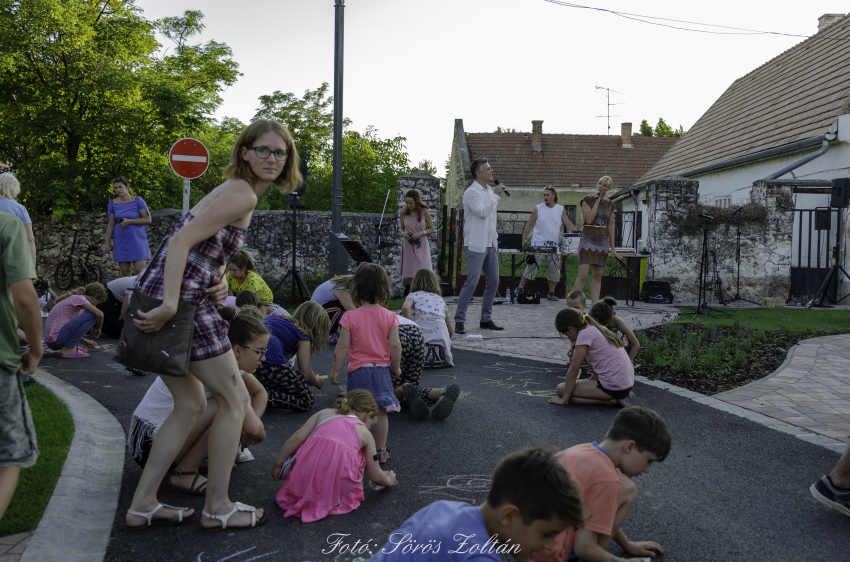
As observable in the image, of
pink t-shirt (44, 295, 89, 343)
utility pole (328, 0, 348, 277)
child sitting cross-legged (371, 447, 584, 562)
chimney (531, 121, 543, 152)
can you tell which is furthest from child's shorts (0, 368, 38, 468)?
chimney (531, 121, 543, 152)

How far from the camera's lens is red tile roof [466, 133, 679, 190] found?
118 feet

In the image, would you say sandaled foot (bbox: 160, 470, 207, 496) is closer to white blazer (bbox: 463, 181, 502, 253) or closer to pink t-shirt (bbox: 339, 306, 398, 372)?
pink t-shirt (bbox: 339, 306, 398, 372)

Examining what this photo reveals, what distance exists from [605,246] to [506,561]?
25.7ft

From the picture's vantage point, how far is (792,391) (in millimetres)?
6176

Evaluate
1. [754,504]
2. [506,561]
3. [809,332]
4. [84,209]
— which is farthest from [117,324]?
[84,209]

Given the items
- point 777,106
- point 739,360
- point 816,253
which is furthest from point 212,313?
point 777,106

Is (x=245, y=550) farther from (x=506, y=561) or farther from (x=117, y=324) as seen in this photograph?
(x=117, y=324)

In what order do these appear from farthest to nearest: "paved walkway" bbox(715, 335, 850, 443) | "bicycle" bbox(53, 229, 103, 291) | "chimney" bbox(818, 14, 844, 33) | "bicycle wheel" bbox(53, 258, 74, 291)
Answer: "chimney" bbox(818, 14, 844, 33) < "bicycle wheel" bbox(53, 258, 74, 291) < "bicycle" bbox(53, 229, 103, 291) < "paved walkway" bbox(715, 335, 850, 443)

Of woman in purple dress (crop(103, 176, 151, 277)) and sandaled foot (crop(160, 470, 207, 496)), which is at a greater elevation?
woman in purple dress (crop(103, 176, 151, 277))

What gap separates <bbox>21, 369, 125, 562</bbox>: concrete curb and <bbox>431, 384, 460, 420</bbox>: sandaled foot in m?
2.18

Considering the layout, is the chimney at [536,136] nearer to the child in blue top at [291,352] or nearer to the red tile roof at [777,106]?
the red tile roof at [777,106]

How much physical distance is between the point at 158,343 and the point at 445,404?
8.98 feet

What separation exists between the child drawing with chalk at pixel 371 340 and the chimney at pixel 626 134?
38368mm

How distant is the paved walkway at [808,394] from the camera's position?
17.1ft
